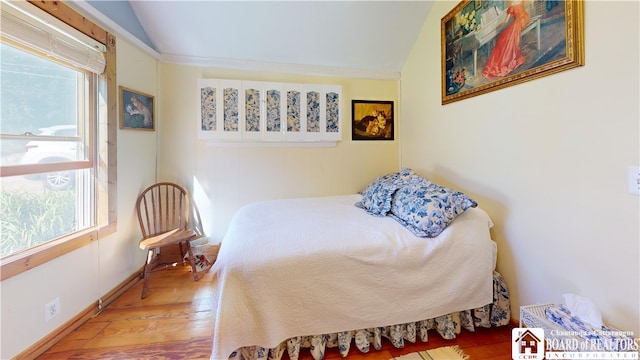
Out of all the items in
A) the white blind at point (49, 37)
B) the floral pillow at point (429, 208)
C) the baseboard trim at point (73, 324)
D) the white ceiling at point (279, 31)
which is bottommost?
the baseboard trim at point (73, 324)

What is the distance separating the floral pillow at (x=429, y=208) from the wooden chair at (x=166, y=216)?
1960 mm

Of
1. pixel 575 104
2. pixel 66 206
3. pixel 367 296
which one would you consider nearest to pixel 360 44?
pixel 575 104

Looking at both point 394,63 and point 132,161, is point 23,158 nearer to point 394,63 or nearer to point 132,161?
point 132,161

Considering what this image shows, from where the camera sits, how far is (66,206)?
1.74 meters

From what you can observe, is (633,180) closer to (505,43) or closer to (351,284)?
(505,43)

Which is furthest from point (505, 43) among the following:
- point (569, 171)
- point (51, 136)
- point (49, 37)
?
point (51, 136)

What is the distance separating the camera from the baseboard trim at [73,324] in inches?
55.7

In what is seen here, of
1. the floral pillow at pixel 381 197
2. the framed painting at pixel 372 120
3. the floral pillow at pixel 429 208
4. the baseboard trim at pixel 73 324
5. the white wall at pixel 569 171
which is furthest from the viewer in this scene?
the framed painting at pixel 372 120

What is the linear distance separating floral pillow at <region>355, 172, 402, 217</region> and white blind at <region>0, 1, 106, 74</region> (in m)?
2.42

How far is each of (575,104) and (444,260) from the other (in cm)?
115

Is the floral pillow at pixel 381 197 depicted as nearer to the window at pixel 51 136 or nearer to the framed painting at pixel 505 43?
the framed painting at pixel 505 43
